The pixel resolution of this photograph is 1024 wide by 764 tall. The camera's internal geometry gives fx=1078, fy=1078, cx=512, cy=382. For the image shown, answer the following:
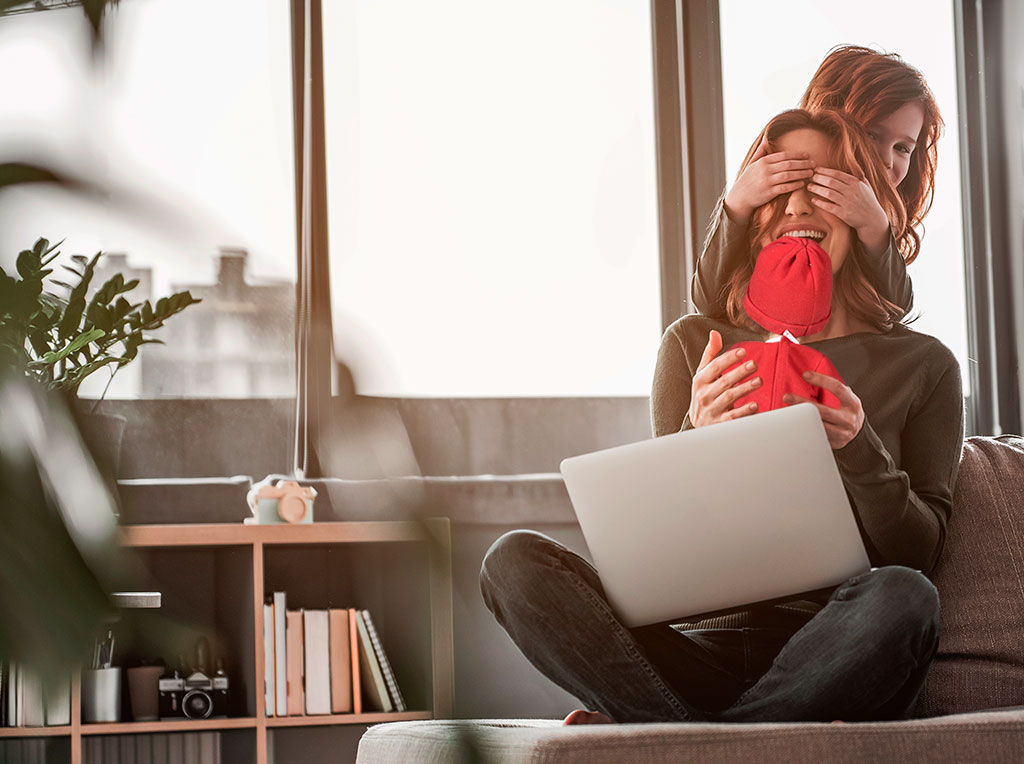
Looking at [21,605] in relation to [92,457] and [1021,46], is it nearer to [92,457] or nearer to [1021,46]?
[92,457]

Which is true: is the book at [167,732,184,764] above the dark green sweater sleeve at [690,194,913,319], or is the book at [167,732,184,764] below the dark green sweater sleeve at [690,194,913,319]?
below

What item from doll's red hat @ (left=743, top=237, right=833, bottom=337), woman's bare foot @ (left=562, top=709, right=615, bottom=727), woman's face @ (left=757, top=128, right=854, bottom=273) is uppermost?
woman's face @ (left=757, top=128, right=854, bottom=273)

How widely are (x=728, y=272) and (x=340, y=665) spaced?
1.10 meters

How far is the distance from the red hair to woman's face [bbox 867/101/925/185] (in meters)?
0.01

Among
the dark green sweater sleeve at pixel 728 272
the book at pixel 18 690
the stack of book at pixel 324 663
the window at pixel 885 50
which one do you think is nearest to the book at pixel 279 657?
the stack of book at pixel 324 663

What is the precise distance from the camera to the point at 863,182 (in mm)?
1870

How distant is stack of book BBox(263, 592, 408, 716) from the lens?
2119 mm

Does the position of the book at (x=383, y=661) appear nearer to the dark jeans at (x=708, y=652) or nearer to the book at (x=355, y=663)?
the book at (x=355, y=663)

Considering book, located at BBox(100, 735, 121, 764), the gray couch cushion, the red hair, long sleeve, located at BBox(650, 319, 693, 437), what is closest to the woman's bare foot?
the gray couch cushion

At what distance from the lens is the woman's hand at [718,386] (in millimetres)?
1349

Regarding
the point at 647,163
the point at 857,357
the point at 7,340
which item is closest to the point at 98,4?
the point at 7,340

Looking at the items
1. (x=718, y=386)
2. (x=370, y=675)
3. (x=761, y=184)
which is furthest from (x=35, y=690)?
(x=370, y=675)

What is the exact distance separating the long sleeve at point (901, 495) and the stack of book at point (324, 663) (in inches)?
44.0

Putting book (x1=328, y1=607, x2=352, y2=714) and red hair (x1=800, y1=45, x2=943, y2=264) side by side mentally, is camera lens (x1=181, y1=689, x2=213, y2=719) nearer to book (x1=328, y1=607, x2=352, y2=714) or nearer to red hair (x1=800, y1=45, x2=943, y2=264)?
book (x1=328, y1=607, x2=352, y2=714)
